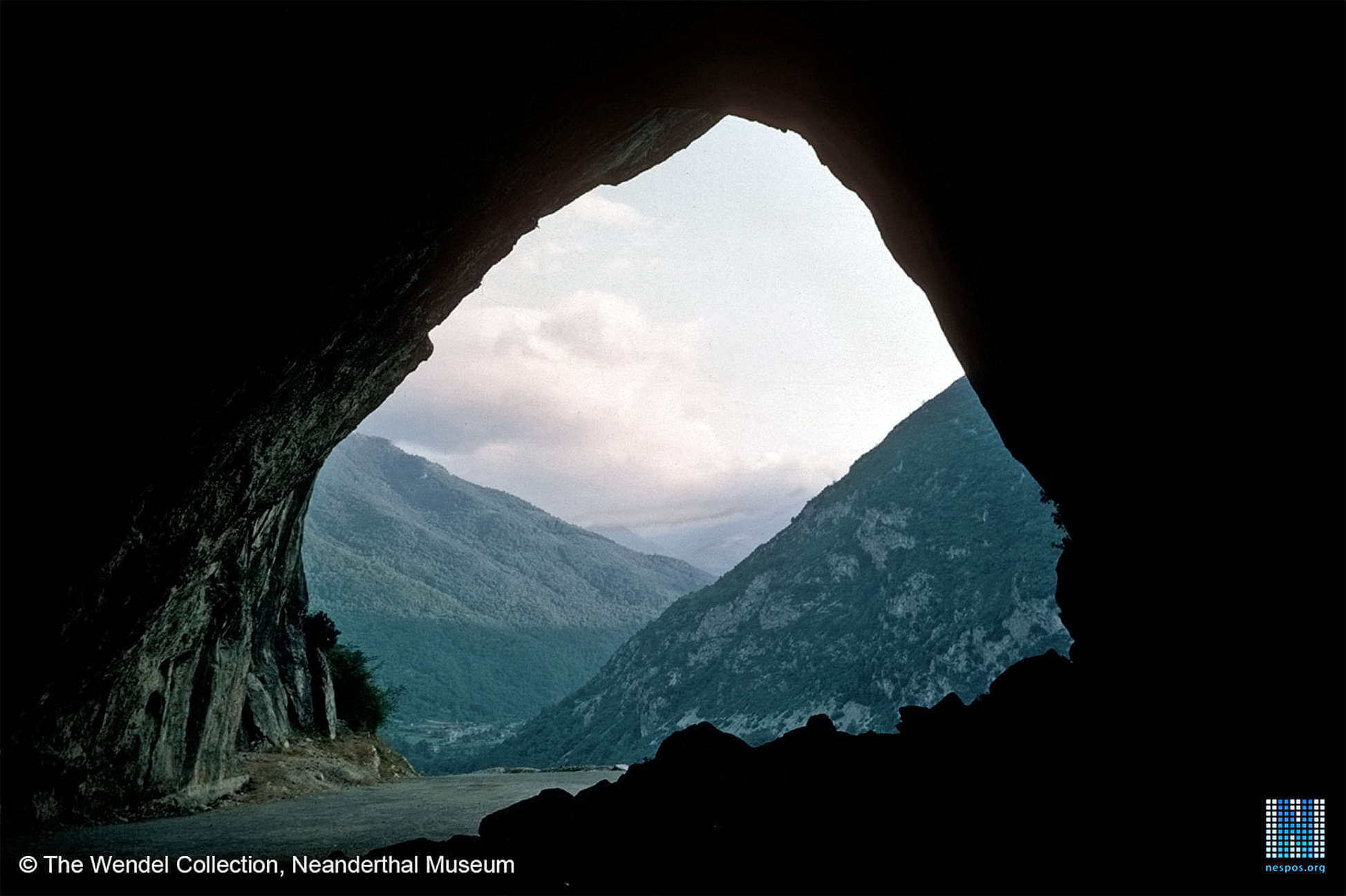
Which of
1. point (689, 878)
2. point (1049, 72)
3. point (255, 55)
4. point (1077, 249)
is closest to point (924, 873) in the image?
point (689, 878)

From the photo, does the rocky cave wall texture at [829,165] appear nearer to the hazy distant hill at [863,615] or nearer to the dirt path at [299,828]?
the dirt path at [299,828]

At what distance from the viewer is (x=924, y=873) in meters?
4.69

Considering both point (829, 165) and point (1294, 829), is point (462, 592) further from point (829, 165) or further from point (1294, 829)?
point (1294, 829)

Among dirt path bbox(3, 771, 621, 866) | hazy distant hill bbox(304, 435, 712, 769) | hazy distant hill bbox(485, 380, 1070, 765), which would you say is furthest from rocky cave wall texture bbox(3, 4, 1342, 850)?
hazy distant hill bbox(304, 435, 712, 769)

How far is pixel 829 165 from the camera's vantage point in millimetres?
9820

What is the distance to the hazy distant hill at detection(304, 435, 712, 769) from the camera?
95500 millimetres

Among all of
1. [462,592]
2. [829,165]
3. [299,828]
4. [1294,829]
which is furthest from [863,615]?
[462,592]

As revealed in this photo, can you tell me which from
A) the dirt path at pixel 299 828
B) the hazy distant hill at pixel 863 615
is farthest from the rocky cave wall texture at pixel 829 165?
the hazy distant hill at pixel 863 615

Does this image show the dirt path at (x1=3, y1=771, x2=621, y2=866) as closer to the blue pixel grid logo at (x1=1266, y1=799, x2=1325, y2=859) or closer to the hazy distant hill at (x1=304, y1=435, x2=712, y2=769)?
the blue pixel grid logo at (x1=1266, y1=799, x2=1325, y2=859)

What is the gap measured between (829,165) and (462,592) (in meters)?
127

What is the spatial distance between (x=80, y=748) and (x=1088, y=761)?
12.3 m

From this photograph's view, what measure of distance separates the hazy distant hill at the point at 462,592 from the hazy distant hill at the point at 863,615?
20.0 metres

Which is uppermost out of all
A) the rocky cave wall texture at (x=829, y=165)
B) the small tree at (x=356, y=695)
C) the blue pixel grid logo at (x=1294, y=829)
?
the rocky cave wall texture at (x=829, y=165)

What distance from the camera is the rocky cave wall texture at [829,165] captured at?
3633 mm
